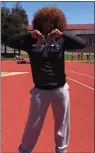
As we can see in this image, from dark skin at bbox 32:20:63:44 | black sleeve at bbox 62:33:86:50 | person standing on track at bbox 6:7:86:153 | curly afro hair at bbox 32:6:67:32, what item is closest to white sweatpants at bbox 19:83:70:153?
person standing on track at bbox 6:7:86:153

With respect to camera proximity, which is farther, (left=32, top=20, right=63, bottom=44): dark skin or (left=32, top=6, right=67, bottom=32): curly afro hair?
(left=32, top=6, right=67, bottom=32): curly afro hair

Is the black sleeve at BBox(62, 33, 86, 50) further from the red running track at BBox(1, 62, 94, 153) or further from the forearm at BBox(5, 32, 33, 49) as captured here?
the red running track at BBox(1, 62, 94, 153)

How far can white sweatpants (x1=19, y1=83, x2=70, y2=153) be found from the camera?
401 cm

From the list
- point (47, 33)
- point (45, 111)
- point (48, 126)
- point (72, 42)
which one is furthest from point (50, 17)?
point (48, 126)

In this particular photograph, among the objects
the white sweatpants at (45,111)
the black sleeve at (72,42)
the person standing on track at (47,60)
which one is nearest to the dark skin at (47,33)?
the person standing on track at (47,60)

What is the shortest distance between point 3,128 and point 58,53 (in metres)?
3.28

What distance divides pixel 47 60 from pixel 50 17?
444 millimetres

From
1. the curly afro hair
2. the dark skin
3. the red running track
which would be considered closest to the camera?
the dark skin

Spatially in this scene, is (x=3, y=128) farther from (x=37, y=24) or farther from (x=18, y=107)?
(x=37, y=24)

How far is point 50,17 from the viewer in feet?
13.0

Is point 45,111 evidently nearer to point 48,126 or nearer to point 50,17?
point 50,17

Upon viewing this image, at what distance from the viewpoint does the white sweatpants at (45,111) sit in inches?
158

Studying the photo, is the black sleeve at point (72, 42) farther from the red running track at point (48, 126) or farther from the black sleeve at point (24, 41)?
the red running track at point (48, 126)

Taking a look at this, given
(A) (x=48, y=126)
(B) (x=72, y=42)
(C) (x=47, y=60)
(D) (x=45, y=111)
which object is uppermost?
(B) (x=72, y=42)
